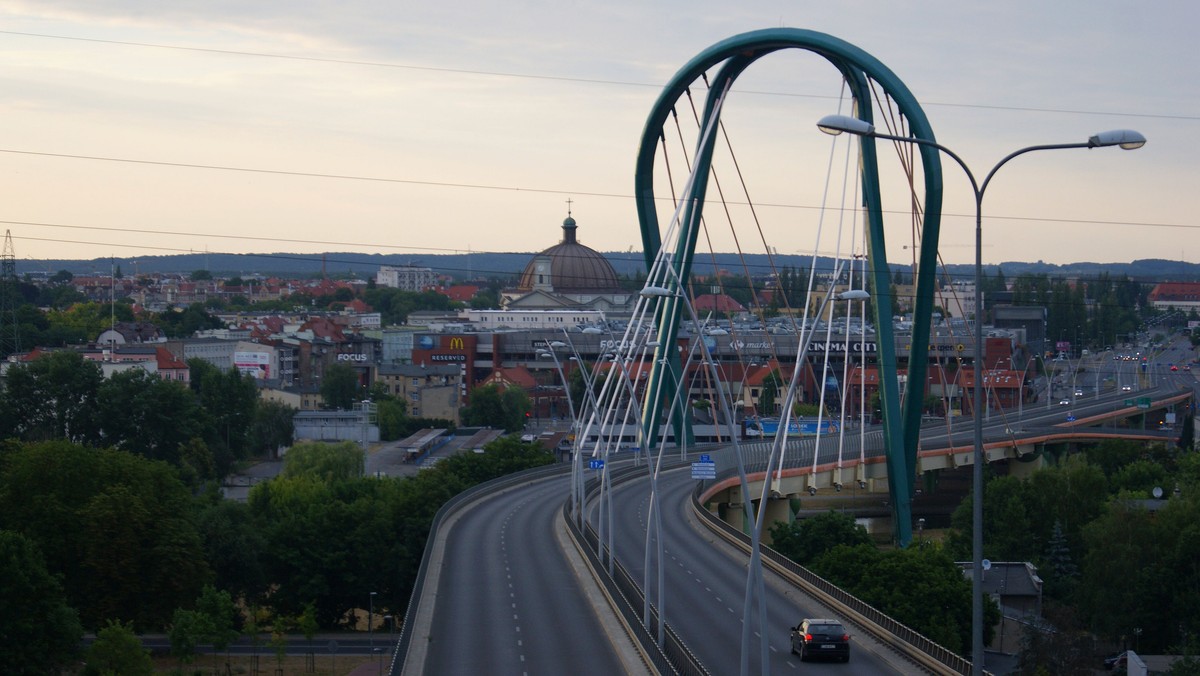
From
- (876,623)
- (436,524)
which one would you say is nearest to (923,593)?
(876,623)

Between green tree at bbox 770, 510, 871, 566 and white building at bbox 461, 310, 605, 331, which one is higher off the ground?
white building at bbox 461, 310, 605, 331

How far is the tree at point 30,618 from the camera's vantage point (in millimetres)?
38156

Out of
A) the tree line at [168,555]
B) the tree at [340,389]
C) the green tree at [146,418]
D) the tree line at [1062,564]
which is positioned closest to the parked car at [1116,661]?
the tree line at [1062,564]

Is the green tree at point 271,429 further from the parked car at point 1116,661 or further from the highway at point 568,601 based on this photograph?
the parked car at point 1116,661

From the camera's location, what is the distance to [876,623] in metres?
32.0

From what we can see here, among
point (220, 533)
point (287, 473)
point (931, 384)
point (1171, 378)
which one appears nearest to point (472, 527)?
point (220, 533)

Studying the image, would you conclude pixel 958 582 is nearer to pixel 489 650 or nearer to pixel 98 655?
pixel 489 650

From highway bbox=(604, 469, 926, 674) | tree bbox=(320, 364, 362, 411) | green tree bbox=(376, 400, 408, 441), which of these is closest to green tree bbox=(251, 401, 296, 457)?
green tree bbox=(376, 400, 408, 441)

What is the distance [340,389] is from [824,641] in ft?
309

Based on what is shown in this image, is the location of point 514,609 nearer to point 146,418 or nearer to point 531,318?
point 146,418

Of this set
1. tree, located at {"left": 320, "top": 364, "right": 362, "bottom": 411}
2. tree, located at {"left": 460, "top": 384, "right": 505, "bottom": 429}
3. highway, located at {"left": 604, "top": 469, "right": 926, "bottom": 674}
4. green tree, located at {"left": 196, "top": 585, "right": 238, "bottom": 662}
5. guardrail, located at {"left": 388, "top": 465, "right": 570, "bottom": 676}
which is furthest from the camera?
tree, located at {"left": 320, "top": 364, "right": 362, "bottom": 411}

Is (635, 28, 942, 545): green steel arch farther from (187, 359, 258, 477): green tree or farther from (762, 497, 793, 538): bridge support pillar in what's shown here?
(187, 359, 258, 477): green tree

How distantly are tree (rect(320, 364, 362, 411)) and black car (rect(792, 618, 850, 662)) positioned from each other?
305ft

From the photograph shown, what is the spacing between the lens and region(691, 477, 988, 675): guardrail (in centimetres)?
2788
